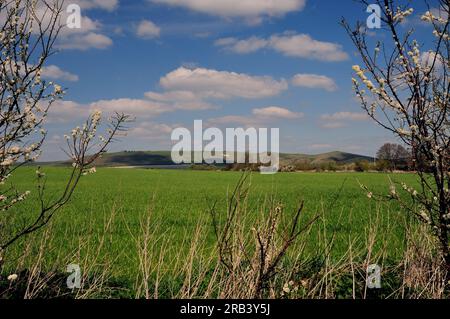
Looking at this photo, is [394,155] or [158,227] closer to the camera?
[394,155]

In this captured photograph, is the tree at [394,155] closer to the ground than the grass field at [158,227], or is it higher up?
higher up

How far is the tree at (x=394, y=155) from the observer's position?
18.3ft

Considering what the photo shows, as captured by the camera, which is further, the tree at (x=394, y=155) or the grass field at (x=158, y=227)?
the grass field at (x=158, y=227)

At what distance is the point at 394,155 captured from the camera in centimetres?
600

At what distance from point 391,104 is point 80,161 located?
358cm

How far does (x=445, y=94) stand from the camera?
5.31 metres

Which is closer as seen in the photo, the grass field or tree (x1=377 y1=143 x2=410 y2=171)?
tree (x1=377 y1=143 x2=410 y2=171)

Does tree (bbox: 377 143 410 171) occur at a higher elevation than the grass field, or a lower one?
higher

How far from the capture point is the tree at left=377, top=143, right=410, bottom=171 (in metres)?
5.58

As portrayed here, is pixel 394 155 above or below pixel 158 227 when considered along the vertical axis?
above
